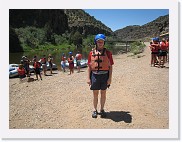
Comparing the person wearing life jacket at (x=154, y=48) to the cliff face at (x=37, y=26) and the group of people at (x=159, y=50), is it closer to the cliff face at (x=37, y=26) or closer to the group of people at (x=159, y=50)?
the group of people at (x=159, y=50)

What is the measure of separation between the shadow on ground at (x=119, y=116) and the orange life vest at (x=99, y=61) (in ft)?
3.98

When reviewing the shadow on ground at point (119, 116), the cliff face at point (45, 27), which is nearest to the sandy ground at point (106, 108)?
the shadow on ground at point (119, 116)

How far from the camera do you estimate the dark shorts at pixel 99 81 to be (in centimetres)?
599

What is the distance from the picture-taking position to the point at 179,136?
566 centimetres

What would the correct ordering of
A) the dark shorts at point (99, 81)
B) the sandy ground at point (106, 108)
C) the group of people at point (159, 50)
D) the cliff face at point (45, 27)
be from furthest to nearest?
the cliff face at point (45, 27)
the group of people at point (159, 50)
the sandy ground at point (106, 108)
the dark shorts at point (99, 81)

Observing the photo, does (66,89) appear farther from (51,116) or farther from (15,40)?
(15,40)

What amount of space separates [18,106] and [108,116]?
3.49 meters

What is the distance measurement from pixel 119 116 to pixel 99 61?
149 centimetres

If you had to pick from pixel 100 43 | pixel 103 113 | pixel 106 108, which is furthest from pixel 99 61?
pixel 106 108

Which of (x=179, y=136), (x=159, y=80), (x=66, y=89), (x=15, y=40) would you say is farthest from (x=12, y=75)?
(x=15, y=40)

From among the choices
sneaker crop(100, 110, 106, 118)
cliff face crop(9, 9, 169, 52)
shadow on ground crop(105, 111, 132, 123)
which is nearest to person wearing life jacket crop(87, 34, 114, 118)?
sneaker crop(100, 110, 106, 118)

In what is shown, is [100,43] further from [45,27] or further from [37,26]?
[37,26]

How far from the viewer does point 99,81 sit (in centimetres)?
602

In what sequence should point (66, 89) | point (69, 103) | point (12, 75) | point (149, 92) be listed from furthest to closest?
point (12, 75) < point (66, 89) < point (149, 92) < point (69, 103)
